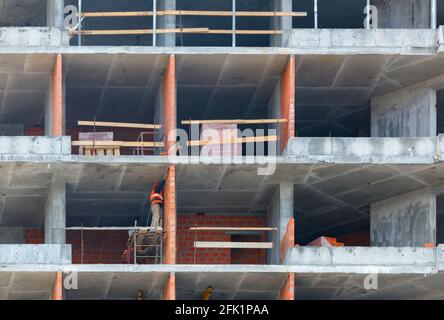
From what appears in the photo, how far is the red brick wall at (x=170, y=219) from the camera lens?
238 ft

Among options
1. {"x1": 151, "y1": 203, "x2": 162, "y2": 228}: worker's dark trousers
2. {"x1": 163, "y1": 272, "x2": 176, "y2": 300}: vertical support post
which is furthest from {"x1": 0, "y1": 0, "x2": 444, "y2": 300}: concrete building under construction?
{"x1": 151, "y1": 203, "x2": 162, "y2": 228}: worker's dark trousers

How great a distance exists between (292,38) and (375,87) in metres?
3.29

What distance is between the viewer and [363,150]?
7319 cm

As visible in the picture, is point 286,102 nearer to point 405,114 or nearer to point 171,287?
point 405,114

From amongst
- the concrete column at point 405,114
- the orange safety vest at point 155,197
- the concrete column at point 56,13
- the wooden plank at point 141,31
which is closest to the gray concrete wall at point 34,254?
the orange safety vest at point 155,197

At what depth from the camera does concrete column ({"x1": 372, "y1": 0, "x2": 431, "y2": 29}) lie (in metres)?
76.6

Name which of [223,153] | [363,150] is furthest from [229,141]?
[363,150]

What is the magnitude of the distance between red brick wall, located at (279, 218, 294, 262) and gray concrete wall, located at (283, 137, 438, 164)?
1855 millimetres

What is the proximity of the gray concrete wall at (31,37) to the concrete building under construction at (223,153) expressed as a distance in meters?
0.04

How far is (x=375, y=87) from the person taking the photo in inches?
2990

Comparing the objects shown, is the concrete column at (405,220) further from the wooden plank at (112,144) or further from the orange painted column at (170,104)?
the wooden plank at (112,144)

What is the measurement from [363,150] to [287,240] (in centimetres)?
313
